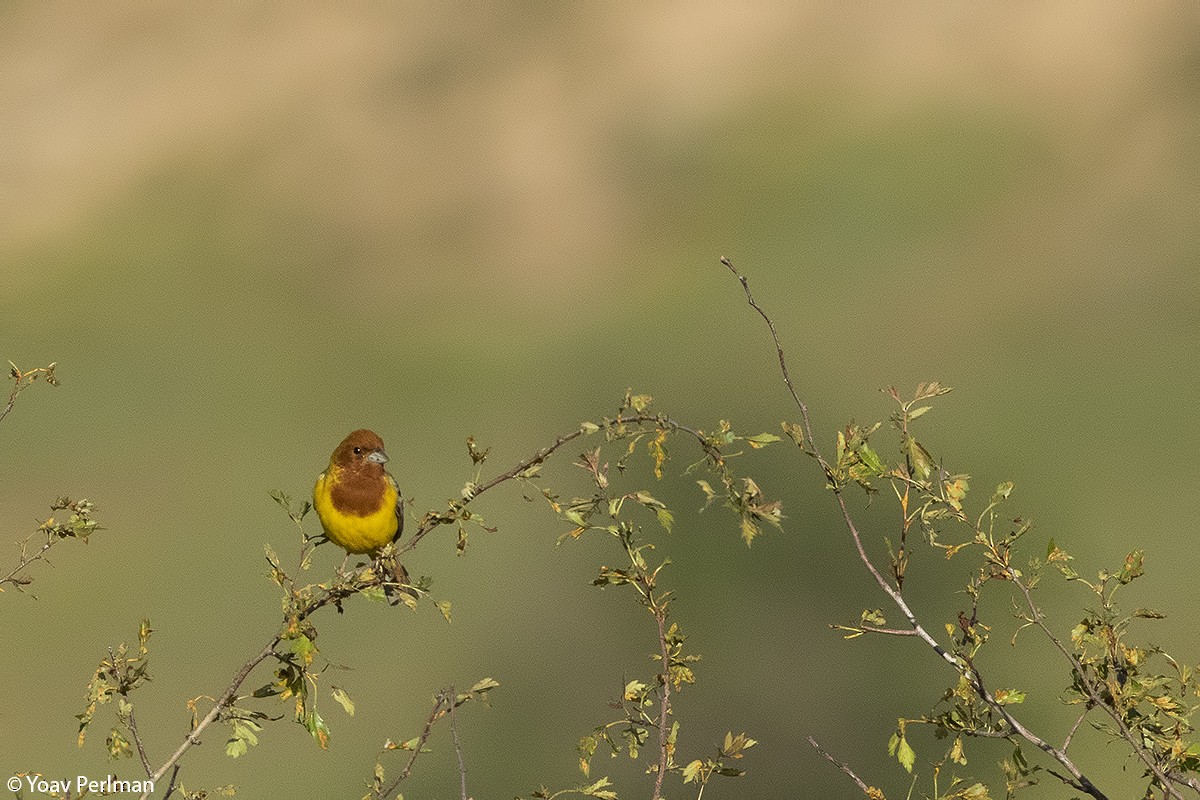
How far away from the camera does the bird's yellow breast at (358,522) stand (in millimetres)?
4891

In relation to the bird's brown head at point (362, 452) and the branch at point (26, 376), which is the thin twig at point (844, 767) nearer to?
the branch at point (26, 376)

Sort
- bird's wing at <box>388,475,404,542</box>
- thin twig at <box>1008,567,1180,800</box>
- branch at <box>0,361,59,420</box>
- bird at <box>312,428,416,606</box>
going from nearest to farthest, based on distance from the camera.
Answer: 1. thin twig at <box>1008,567,1180,800</box>
2. branch at <box>0,361,59,420</box>
3. bird at <box>312,428,416,606</box>
4. bird's wing at <box>388,475,404,542</box>

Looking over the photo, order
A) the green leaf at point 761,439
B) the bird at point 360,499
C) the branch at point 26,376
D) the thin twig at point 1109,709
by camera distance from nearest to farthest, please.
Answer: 1. the thin twig at point 1109,709
2. the green leaf at point 761,439
3. the branch at point 26,376
4. the bird at point 360,499

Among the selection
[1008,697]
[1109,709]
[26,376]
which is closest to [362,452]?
[26,376]

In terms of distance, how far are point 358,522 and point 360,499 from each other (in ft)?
0.25

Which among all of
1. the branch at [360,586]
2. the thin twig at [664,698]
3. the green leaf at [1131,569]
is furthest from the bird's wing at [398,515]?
the green leaf at [1131,569]

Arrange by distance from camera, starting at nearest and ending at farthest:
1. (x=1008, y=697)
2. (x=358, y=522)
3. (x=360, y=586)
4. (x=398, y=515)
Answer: (x=1008, y=697) < (x=360, y=586) < (x=358, y=522) < (x=398, y=515)

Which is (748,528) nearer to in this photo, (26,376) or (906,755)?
(906,755)

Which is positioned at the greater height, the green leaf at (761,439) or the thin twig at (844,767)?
the green leaf at (761,439)

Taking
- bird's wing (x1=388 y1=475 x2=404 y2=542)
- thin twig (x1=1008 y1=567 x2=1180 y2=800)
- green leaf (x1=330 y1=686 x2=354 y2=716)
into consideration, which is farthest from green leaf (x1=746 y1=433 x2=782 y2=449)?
bird's wing (x1=388 y1=475 x2=404 y2=542)

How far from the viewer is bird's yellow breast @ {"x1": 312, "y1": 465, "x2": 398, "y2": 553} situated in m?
4.89

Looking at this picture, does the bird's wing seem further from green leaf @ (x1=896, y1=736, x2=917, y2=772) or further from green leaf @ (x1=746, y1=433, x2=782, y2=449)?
green leaf @ (x1=896, y1=736, x2=917, y2=772)

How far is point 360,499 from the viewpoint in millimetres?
Result: 4891

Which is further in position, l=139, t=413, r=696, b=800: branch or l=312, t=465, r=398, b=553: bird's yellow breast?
l=312, t=465, r=398, b=553: bird's yellow breast
